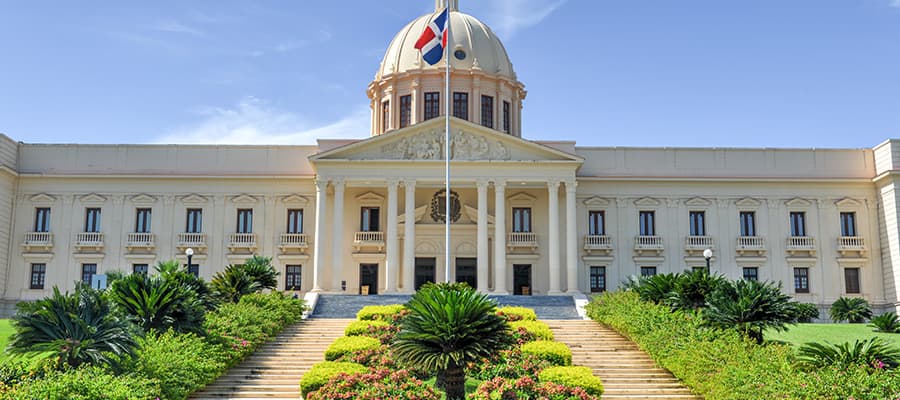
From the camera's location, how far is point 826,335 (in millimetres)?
29469

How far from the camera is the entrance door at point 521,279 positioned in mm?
46156

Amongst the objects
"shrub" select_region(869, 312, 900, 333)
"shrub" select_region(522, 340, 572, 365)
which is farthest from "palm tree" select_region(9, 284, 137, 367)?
"shrub" select_region(869, 312, 900, 333)

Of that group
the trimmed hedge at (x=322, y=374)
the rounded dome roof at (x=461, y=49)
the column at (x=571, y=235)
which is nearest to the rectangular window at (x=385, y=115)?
the rounded dome roof at (x=461, y=49)

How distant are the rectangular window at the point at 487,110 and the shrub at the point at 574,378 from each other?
32436mm

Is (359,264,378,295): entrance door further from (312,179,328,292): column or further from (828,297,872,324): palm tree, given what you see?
(828,297,872,324): palm tree

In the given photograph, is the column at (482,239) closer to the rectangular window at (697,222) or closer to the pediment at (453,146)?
the pediment at (453,146)

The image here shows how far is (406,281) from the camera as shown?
4222cm

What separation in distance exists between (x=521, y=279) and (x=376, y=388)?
28810 millimetres

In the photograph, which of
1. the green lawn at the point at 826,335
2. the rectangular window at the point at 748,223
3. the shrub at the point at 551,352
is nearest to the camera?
the shrub at the point at 551,352

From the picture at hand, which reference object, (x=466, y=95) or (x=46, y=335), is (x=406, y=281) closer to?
(x=466, y=95)

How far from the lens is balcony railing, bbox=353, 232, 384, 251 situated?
45438mm

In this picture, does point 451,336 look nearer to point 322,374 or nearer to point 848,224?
point 322,374

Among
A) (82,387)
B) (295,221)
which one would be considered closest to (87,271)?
(295,221)

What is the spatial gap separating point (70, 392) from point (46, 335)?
8.19ft
